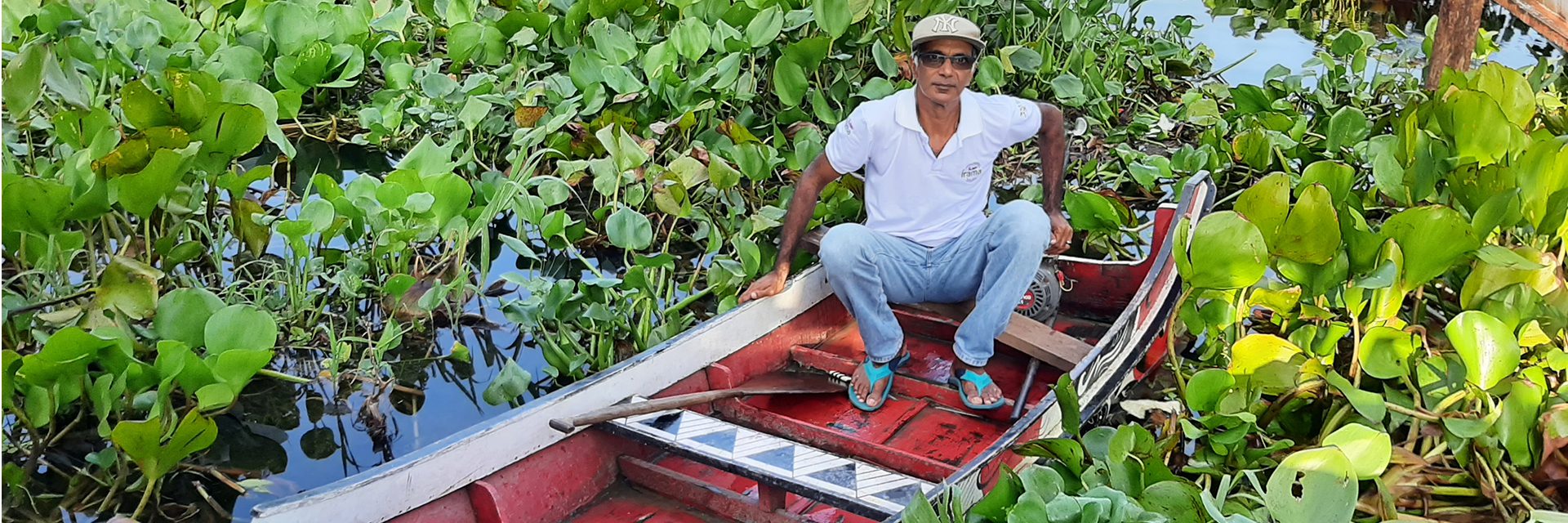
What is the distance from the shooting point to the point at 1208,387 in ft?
7.70

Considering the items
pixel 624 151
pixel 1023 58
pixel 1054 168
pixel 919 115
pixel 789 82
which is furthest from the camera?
pixel 1023 58

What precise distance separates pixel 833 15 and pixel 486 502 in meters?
2.29

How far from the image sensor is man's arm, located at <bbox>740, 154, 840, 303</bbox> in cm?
275

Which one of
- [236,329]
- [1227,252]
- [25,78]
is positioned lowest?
[236,329]

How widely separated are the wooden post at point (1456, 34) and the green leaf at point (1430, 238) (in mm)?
1947

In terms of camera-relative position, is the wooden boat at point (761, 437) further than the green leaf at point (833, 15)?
No

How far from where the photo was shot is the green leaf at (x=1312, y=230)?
7.53 feet

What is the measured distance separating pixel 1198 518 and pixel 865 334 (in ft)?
3.18

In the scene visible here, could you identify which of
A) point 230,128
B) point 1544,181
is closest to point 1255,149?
point 1544,181

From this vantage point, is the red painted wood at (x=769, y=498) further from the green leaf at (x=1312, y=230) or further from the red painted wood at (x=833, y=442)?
the green leaf at (x=1312, y=230)

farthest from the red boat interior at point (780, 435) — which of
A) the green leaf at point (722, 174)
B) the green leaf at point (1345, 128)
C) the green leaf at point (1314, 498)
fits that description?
the green leaf at point (1345, 128)

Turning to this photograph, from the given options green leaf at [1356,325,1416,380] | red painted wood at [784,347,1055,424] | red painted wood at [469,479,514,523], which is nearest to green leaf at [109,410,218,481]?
red painted wood at [469,479,514,523]

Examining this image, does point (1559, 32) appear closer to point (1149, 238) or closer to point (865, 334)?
point (1149, 238)

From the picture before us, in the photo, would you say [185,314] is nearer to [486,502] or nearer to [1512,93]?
[486,502]
